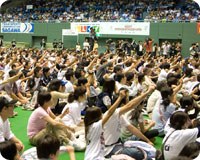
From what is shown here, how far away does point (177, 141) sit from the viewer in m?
3.53

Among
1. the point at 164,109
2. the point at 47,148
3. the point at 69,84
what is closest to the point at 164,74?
the point at 69,84

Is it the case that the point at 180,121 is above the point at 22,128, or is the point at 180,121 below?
above

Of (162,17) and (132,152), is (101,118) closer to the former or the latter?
(132,152)

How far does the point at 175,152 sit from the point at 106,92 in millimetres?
1646

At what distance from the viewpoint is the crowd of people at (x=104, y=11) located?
21.6 meters

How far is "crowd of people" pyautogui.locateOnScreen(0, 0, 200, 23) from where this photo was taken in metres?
21.6

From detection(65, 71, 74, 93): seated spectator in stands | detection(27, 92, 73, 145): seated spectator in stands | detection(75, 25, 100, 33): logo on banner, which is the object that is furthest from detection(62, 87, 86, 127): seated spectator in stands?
detection(75, 25, 100, 33): logo on banner

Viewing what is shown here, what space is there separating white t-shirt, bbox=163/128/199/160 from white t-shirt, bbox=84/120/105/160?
831 millimetres

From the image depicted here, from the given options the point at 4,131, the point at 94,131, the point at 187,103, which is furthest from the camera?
the point at 187,103

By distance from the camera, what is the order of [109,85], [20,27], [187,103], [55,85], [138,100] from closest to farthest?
[138,100]
[109,85]
[187,103]
[55,85]
[20,27]

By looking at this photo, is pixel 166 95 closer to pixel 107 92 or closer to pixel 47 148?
pixel 107 92

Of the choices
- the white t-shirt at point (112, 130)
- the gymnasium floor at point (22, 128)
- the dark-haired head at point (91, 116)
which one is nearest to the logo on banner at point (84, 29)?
the gymnasium floor at point (22, 128)

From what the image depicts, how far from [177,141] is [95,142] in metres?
1.01

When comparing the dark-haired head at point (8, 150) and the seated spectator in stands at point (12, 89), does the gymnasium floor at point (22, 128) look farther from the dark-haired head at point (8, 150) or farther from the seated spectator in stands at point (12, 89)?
the dark-haired head at point (8, 150)
